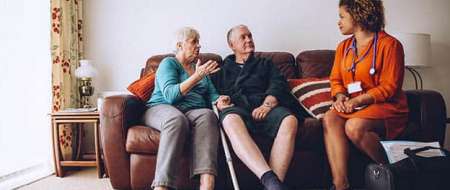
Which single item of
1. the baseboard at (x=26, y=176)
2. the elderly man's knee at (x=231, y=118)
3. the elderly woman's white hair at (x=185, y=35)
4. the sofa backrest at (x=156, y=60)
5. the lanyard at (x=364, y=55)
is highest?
the elderly woman's white hair at (x=185, y=35)

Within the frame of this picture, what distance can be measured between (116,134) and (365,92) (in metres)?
1.37

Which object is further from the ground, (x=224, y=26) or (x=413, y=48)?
(x=224, y=26)

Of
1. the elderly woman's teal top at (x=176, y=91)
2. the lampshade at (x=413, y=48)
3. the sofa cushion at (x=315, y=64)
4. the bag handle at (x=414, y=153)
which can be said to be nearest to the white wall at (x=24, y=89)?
the elderly woman's teal top at (x=176, y=91)

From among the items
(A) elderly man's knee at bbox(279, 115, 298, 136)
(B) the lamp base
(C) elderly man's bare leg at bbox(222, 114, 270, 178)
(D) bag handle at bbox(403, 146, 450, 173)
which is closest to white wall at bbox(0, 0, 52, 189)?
(B) the lamp base

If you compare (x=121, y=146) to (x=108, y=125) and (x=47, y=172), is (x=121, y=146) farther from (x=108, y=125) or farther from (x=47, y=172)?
(x=47, y=172)

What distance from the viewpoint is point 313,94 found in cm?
247

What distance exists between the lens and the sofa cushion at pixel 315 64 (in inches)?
110

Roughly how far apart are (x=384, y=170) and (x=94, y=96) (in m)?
2.37

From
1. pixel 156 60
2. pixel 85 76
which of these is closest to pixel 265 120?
pixel 156 60

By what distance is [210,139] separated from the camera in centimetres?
197

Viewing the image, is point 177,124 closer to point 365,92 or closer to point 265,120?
point 265,120

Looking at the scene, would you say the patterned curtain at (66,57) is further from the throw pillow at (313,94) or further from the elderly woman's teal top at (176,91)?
the throw pillow at (313,94)

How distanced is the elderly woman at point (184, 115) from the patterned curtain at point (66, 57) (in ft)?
3.06

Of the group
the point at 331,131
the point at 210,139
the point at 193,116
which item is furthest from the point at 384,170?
the point at 193,116
